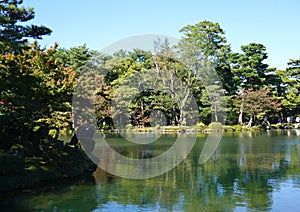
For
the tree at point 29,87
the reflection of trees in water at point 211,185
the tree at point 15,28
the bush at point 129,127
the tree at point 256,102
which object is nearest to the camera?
the reflection of trees in water at point 211,185

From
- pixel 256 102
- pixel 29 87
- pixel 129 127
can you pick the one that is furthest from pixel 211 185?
pixel 256 102

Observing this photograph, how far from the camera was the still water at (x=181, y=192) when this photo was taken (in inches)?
332

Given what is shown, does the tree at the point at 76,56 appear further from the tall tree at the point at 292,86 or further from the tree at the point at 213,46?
the tall tree at the point at 292,86

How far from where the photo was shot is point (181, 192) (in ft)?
32.4

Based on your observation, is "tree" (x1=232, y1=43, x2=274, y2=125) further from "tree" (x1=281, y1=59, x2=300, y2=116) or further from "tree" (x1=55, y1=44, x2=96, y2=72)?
"tree" (x1=55, y1=44, x2=96, y2=72)

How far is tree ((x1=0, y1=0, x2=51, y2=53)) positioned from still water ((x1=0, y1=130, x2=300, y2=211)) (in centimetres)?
672

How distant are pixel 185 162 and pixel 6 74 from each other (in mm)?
8022

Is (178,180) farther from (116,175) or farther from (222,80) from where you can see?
(222,80)

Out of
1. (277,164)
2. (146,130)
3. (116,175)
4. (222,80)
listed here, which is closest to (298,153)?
(277,164)

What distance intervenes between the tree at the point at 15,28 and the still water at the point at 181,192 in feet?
22.1

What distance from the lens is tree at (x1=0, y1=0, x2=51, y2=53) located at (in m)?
15.4

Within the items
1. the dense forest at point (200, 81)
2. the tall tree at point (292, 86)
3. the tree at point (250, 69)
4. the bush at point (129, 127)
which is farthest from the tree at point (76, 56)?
the tall tree at point (292, 86)

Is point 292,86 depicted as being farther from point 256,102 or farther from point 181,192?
point 181,192

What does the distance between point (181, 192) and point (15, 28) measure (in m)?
11.7
